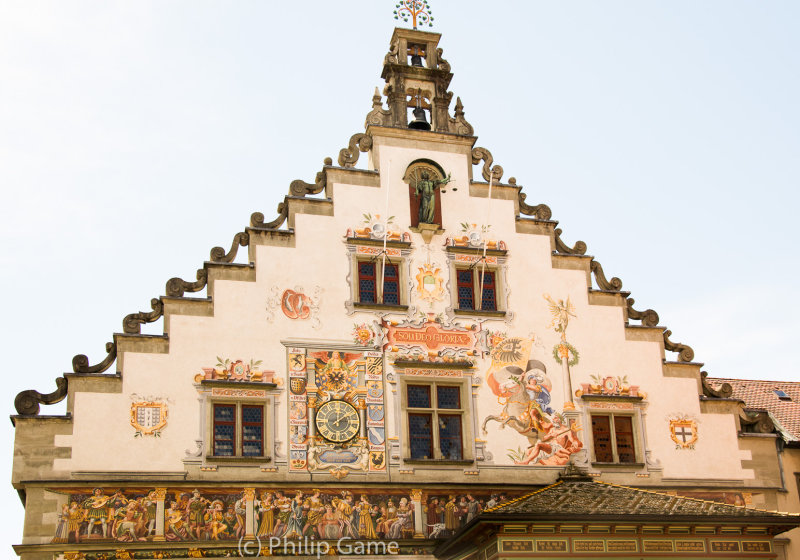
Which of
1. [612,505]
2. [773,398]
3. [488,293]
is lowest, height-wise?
[612,505]

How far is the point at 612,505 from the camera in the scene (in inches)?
784

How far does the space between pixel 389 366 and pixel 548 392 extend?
3308 millimetres

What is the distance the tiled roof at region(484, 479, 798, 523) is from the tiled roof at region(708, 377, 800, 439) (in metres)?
5.18

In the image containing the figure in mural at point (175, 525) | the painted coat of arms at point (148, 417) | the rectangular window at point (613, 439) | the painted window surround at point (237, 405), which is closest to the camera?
the figure in mural at point (175, 525)

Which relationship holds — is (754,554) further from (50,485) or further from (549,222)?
(50,485)

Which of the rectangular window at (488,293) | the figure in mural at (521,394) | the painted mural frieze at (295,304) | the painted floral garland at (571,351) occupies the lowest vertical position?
the figure in mural at (521,394)

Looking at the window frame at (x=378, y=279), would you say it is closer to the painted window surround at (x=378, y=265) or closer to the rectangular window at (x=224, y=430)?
the painted window surround at (x=378, y=265)

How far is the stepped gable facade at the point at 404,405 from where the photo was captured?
1959cm

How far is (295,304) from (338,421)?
2.43 meters

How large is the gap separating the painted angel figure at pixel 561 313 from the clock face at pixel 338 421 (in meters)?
4.73

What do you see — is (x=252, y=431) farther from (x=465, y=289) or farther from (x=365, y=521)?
(x=465, y=289)

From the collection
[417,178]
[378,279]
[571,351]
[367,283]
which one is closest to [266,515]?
[367,283]

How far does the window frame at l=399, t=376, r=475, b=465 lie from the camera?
70.5 feet

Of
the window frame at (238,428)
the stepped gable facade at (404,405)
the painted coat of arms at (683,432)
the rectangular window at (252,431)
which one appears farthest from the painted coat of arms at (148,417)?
the painted coat of arms at (683,432)
